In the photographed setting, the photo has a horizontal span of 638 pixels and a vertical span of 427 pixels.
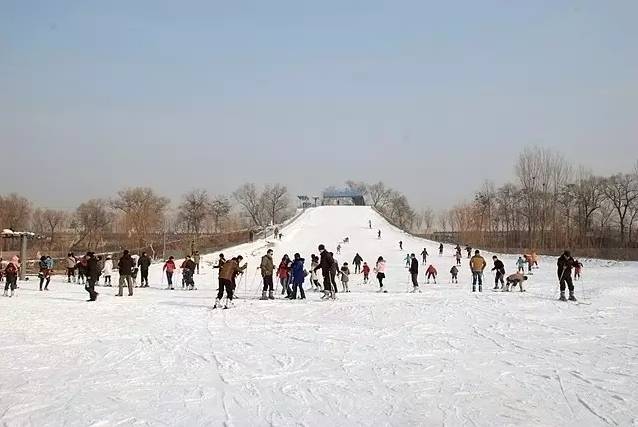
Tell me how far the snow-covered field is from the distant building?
9795 centimetres

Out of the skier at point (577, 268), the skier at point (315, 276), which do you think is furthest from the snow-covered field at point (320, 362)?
the skier at point (315, 276)

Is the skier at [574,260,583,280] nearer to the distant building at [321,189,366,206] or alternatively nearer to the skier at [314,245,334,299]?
the skier at [314,245,334,299]

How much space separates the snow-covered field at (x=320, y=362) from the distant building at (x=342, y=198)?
97.9 metres

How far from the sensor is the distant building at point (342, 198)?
376 ft

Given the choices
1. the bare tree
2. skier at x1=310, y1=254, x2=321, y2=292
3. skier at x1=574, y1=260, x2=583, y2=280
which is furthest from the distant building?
skier at x1=310, y1=254, x2=321, y2=292

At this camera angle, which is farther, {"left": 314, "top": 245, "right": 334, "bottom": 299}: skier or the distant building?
the distant building

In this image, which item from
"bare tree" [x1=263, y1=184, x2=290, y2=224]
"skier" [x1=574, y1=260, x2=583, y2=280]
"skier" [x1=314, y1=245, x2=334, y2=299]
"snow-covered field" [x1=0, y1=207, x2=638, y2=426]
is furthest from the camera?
"bare tree" [x1=263, y1=184, x2=290, y2=224]

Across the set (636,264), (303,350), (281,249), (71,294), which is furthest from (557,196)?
(303,350)

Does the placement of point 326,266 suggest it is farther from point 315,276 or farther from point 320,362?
point 320,362

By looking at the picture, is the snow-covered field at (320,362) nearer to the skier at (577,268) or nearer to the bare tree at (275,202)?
the skier at (577,268)

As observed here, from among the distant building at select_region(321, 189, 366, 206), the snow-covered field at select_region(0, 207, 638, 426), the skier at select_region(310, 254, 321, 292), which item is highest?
the distant building at select_region(321, 189, 366, 206)

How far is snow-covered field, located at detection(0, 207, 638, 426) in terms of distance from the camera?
19.3ft

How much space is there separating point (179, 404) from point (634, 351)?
→ 23.7ft

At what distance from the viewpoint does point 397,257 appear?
4269 centimetres
